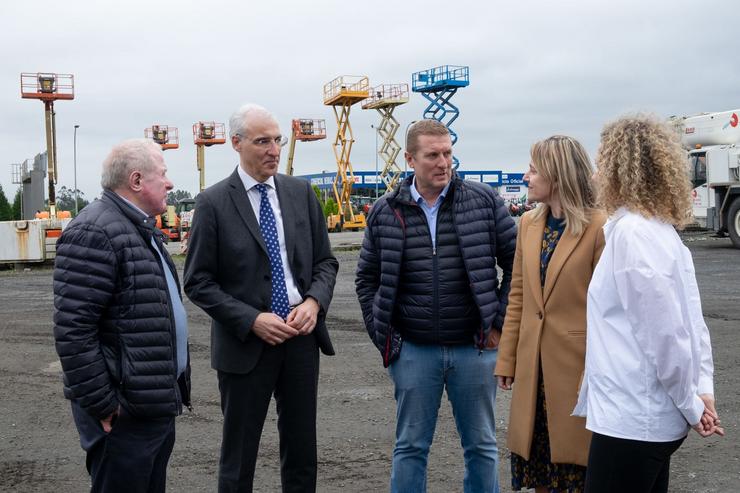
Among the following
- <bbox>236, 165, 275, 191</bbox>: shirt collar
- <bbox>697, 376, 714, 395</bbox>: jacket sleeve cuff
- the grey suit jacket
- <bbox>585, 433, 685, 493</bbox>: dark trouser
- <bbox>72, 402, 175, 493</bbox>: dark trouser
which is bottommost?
<bbox>72, 402, 175, 493</bbox>: dark trouser

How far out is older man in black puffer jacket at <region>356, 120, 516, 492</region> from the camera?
3738mm

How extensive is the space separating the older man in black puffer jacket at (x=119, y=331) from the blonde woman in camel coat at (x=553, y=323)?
4.96 feet

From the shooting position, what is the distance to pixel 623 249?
2.47 metres

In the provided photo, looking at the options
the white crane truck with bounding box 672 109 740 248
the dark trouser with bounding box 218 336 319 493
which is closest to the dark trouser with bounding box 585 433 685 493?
the dark trouser with bounding box 218 336 319 493

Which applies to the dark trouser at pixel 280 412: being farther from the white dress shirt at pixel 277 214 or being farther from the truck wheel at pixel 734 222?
the truck wheel at pixel 734 222

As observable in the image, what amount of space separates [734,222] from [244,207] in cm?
1881

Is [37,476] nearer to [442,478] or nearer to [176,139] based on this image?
[442,478]

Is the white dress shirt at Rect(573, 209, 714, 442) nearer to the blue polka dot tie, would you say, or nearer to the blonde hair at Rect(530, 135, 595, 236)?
the blonde hair at Rect(530, 135, 595, 236)

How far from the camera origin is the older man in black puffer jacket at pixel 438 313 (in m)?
3.74

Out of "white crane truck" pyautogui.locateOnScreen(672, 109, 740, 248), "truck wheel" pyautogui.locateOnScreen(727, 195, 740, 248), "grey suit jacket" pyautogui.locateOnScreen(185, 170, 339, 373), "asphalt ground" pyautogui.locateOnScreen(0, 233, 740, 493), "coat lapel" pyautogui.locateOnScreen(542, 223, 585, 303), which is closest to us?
"coat lapel" pyautogui.locateOnScreen(542, 223, 585, 303)

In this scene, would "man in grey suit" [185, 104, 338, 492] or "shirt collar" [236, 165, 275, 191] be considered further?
"shirt collar" [236, 165, 275, 191]

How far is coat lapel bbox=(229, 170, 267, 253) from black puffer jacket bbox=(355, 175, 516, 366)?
24.5 inches

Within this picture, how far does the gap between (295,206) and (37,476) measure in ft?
8.02

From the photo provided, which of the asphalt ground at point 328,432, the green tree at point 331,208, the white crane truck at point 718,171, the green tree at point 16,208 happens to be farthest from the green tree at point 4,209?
the asphalt ground at point 328,432
